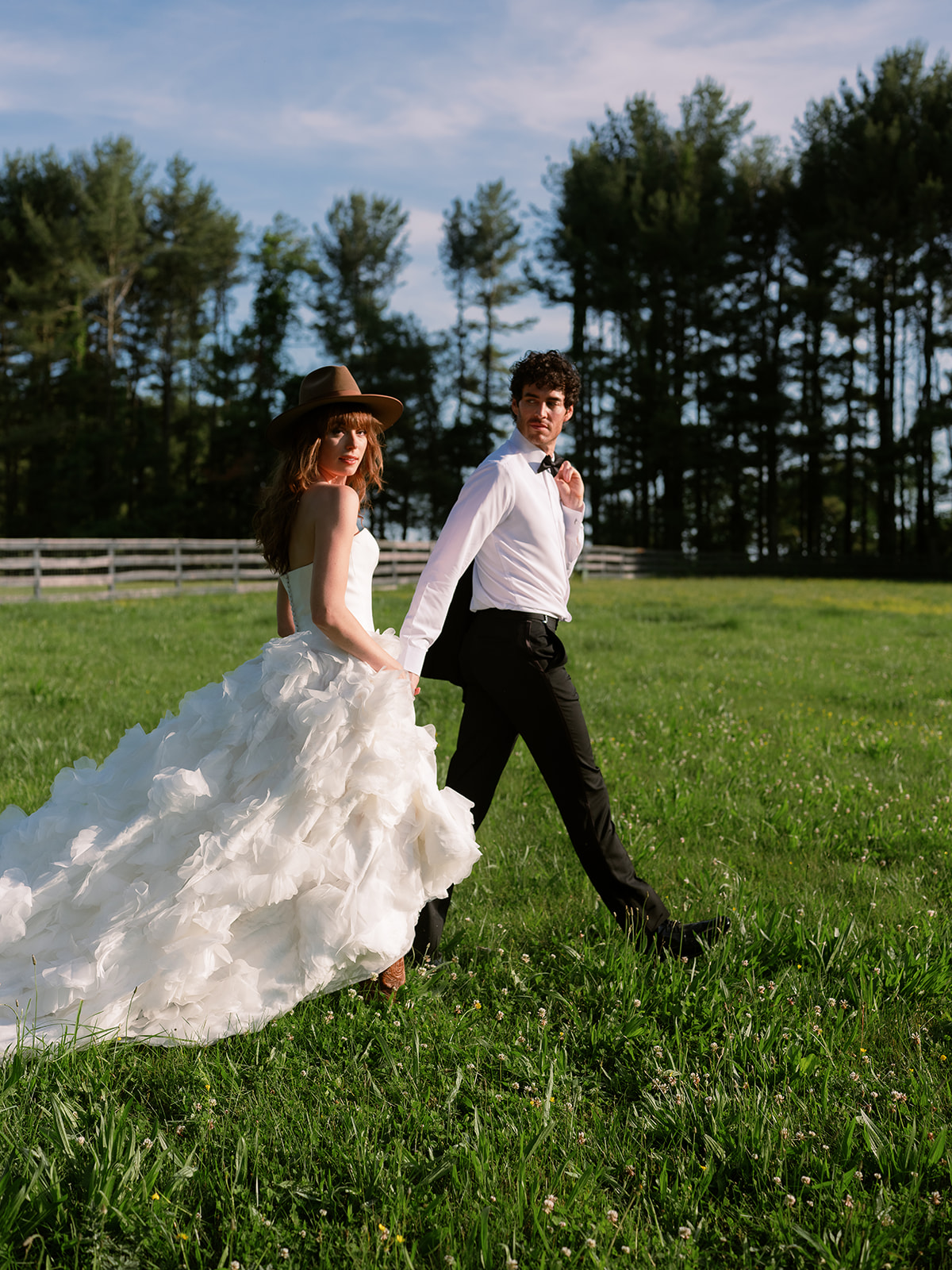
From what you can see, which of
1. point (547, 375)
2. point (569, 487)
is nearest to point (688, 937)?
point (569, 487)

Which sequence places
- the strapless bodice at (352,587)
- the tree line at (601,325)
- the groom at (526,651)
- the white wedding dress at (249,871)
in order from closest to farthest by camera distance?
the white wedding dress at (249,871) → the strapless bodice at (352,587) → the groom at (526,651) → the tree line at (601,325)

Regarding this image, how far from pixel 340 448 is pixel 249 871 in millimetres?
1647

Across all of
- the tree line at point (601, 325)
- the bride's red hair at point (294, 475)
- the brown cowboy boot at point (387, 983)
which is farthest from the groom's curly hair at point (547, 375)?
the tree line at point (601, 325)

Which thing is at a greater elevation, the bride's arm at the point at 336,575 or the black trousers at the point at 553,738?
the bride's arm at the point at 336,575

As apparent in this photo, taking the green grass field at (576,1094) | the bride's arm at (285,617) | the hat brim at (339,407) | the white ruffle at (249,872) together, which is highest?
the hat brim at (339,407)

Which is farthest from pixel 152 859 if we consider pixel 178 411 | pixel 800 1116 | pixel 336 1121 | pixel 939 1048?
pixel 178 411

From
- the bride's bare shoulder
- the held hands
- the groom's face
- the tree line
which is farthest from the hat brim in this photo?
the tree line

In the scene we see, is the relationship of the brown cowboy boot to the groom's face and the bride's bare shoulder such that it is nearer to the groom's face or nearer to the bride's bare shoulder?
the bride's bare shoulder

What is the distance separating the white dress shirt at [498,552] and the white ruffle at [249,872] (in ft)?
1.23

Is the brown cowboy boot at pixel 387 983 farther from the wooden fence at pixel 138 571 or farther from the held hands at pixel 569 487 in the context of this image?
the wooden fence at pixel 138 571

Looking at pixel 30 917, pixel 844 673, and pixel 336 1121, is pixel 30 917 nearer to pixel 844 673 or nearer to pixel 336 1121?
pixel 336 1121

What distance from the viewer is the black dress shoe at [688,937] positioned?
3.65 meters

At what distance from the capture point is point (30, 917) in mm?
3258

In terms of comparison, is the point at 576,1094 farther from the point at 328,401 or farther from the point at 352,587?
the point at 328,401
